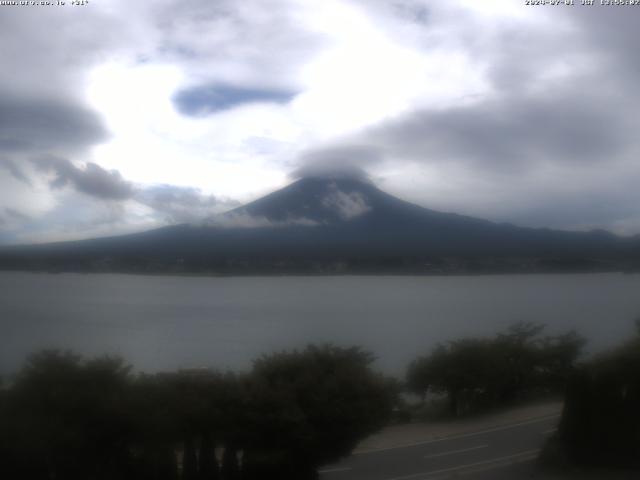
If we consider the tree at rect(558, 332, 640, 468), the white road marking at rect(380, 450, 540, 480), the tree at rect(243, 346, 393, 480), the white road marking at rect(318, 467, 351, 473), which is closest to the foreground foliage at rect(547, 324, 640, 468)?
the tree at rect(558, 332, 640, 468)

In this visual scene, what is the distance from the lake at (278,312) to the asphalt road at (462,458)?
6.58 feet

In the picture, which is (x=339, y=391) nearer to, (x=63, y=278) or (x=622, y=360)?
(x=622, y=360)

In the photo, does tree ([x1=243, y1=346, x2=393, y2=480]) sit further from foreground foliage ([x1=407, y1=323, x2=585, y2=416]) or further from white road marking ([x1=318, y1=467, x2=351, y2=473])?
foreground foliage ([x1=407, y1=323, x2=585, y2=416])

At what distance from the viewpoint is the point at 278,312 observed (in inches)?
688

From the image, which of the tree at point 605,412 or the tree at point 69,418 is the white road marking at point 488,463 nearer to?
the tree at point 605,412

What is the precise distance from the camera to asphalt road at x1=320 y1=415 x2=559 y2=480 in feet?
29.2

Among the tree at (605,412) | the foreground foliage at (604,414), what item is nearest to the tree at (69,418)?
the foreground foliage at (604,414)

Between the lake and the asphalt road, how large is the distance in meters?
2.01

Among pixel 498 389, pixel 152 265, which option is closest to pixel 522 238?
pixel 498 389

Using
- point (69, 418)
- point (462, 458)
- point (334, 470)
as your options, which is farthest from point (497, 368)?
point (69, 418)

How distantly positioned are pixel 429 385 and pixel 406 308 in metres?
4.71

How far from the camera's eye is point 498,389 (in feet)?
39.2

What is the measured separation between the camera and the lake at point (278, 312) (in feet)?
37.4

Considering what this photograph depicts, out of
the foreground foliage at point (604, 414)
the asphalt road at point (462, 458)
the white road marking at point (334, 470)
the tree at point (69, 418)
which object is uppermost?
the tree at point (69, 418)
